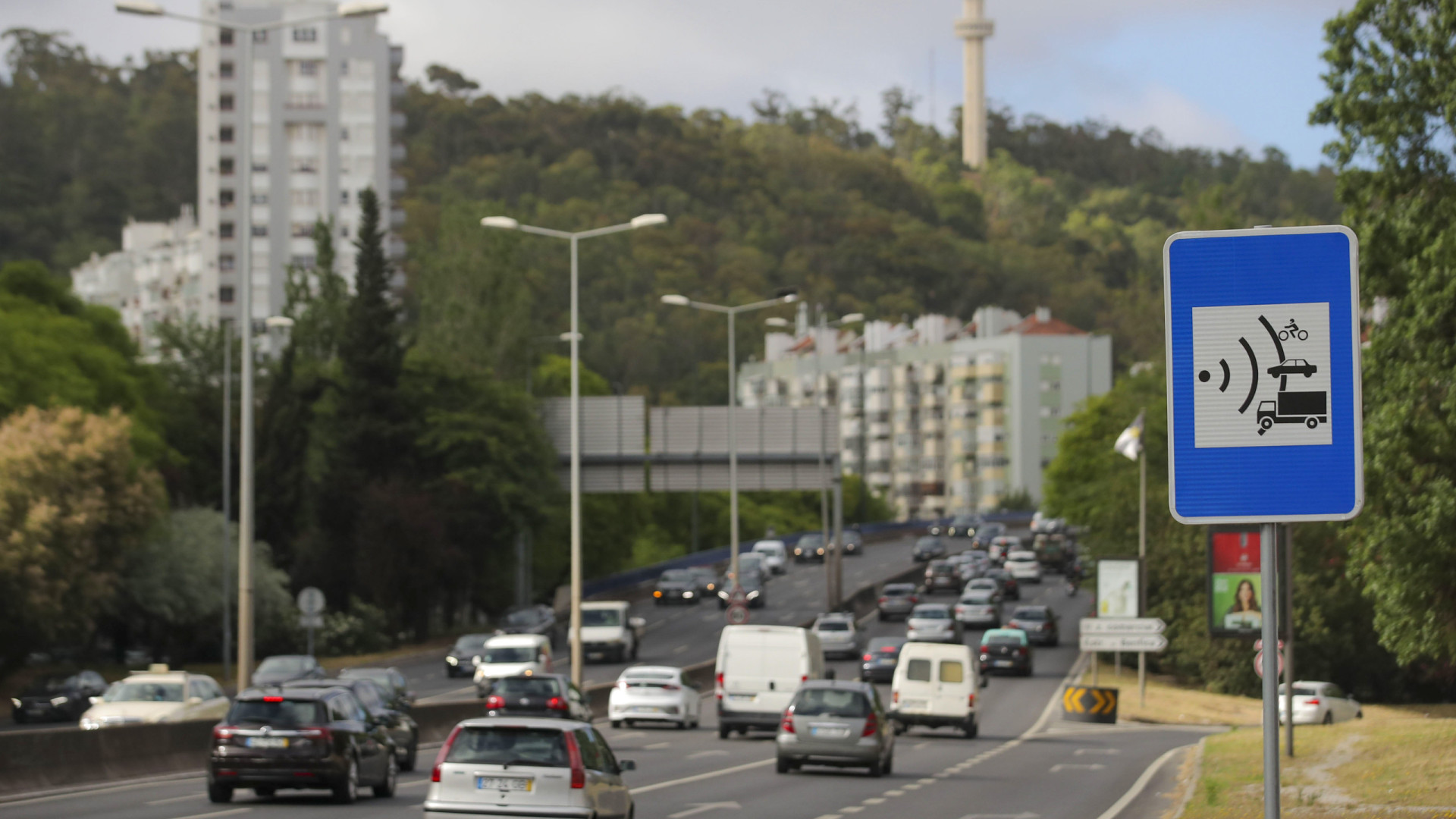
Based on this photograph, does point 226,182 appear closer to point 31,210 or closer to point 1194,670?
point 31,210

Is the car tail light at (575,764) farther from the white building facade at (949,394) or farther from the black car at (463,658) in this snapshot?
the white building facade at (949,394)

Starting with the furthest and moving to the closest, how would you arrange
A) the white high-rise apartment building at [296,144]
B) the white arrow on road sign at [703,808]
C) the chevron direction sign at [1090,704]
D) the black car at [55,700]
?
1. the white high-rise apartment building at [296,144]
2. the chevron direction sign at [1090,704]
3. the black car at [55,700]
4. the white arrow on road sign at [703,808]

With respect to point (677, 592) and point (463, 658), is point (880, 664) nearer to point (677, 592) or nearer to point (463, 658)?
point (463, 658)

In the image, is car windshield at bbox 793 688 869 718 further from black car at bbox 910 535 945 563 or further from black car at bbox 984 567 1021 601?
black car at bbox 910 535 945 563

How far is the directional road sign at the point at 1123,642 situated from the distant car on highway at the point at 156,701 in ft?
74.7

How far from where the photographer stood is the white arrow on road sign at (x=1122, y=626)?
4622cm

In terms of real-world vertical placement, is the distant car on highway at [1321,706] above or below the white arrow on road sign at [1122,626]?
below

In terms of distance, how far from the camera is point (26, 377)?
63.8 metres

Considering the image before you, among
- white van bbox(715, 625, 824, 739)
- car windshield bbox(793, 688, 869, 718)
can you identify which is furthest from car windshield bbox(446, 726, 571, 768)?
white van bbox(715, 625, 824, 739)

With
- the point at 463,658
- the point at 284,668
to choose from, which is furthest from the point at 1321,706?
the point at 463,658

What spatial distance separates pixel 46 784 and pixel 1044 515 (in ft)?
325

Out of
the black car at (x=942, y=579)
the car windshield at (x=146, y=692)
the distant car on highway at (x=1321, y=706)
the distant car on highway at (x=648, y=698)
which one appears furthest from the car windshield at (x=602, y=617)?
the black car at (x=942, y=579)

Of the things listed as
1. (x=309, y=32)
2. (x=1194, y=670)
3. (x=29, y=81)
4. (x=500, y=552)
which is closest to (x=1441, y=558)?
(x=1194, y=670)

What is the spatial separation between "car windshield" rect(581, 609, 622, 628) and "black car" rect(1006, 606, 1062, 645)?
16025 millimetres
